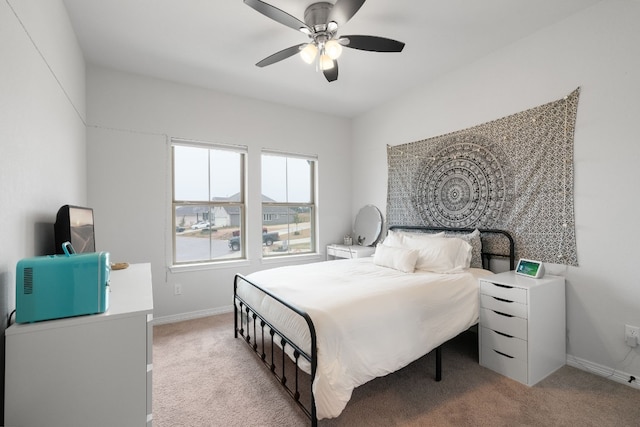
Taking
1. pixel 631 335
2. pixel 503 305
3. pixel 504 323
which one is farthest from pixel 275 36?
pixel 631 335

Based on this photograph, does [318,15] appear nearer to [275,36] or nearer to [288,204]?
[275,36]

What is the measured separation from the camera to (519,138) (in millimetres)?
2676

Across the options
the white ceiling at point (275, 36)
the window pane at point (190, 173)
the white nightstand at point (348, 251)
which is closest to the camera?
the white ceiling at point (275, 36)

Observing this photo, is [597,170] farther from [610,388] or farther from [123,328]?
[123,328]

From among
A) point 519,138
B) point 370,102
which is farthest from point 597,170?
point 370,102

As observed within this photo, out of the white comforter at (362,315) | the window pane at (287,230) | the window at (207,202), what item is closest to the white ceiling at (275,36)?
the window at (207,202)

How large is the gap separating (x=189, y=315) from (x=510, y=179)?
3834 mm

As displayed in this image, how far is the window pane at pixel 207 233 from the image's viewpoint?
141 inches

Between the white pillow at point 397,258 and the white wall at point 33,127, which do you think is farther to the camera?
the white pillow at point 397,258

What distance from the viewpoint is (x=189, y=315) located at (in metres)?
3.49

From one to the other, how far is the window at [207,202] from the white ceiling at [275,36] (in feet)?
2.81

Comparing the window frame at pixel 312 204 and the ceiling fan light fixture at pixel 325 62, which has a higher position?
the ceiling fan light fixture at pixel 325 62

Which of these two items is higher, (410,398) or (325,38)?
(325,38)

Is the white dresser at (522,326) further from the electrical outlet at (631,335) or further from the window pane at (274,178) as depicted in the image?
the window pane at (274,178)
